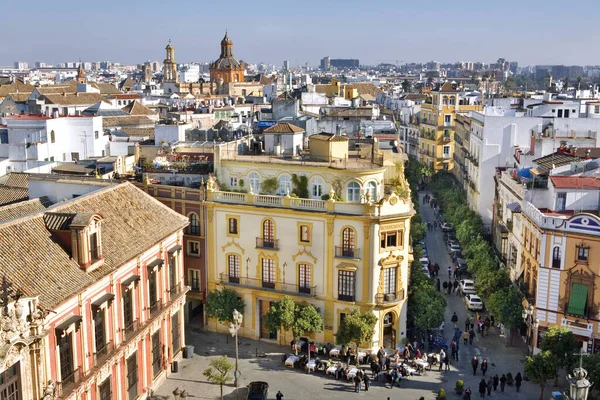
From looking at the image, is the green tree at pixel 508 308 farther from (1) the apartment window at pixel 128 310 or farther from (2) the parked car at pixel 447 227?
(2) the parked car at pixel 447 227

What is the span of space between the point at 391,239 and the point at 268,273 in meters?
8.49

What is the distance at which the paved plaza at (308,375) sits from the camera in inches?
1474

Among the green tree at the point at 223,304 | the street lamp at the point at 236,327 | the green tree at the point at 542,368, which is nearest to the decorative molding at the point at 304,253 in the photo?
the green tree at the point at 223,304

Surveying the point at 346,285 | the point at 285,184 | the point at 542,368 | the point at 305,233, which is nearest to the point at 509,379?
the point at 542,368

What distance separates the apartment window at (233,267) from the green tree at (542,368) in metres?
19.2

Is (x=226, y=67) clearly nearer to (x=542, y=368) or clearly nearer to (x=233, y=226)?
(x=233, y=226)

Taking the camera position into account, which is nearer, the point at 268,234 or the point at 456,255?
the point at 268,234

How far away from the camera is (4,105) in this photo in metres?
93.9

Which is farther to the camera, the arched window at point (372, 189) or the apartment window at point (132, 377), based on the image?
the arched window at point (372, 189)

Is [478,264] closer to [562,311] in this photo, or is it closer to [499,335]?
[499,335]

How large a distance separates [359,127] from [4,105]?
2202 inches

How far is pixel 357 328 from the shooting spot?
40031 mm

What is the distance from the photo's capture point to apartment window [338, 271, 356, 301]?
42.0 metres

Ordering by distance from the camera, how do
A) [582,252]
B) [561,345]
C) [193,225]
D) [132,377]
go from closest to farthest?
[132,377], [561,345], [582,252], [193,225]
